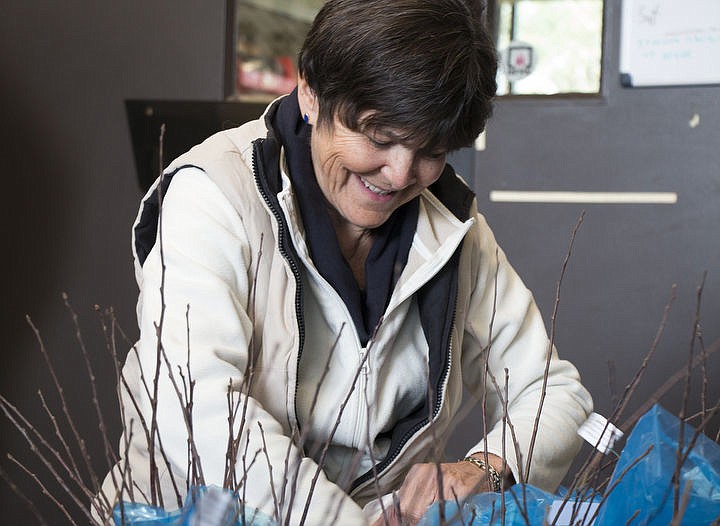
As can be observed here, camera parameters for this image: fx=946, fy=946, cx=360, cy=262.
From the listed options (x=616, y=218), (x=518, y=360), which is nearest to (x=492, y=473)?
(x=518, y=360)

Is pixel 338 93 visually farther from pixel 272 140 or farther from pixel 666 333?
pixel 666 333

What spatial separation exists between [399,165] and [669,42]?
161 cm

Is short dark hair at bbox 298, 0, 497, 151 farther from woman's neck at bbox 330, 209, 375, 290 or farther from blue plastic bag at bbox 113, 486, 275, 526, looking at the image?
blue plastic bag at bbox 113, 486, 275, 526

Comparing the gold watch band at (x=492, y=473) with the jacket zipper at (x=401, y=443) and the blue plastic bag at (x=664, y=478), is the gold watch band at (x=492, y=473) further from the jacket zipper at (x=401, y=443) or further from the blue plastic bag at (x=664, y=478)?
the blue plastic bag at (x=664, y=478)

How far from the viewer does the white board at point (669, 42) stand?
8.12 ft

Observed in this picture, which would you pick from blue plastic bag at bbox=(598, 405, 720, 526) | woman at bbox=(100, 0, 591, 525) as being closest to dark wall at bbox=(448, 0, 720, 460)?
woman at bbox=(100, 0, 591, 525)

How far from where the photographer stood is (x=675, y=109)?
2.52 m

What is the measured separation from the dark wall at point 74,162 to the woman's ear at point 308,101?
5.22 ft

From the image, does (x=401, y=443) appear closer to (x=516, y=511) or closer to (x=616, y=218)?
(x=516, y=511)

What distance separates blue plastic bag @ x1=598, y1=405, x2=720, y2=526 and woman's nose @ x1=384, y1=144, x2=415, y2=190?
492 mm

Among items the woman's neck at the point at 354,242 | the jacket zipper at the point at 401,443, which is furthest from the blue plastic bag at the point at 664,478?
the woman's neck at the point at 354,242

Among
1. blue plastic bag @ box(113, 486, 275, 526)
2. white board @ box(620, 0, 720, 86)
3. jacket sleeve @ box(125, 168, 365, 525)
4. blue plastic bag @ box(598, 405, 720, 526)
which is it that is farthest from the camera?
white board @ box(620, 0, 720, 86)

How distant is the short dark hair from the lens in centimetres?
111

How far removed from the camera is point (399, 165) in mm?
1177
